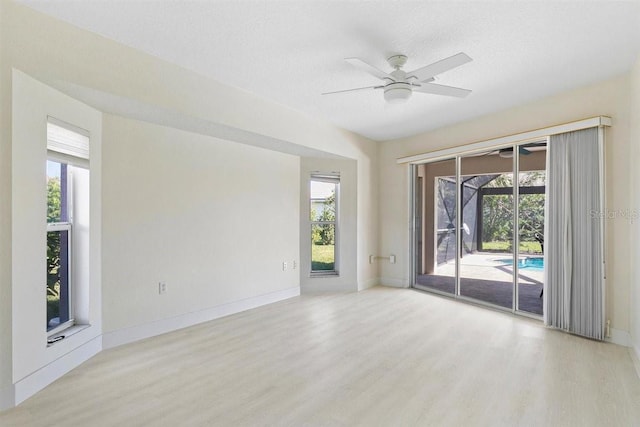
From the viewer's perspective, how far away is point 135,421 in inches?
83.0

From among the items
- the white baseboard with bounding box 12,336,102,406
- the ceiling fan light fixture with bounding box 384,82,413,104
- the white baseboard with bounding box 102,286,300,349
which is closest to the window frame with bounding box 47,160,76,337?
the white baseboard with bounding box 12,336,102,406

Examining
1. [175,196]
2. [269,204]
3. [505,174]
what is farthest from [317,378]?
[505,174]

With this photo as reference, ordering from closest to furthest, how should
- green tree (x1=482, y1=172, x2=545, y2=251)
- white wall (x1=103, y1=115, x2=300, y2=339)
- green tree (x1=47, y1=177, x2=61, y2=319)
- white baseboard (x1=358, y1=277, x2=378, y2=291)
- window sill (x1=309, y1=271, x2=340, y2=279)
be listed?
green tree (x1=47, y1=177, x2=61, y2=319), white wall (x1=103, y1=115, x2=300, y2=339), green tree (x1=482, y1=172, x2=545, y2=251), window sill (x1=309, y1=271, x2=340, y2=279), white baseboard (x1=358, y1=277, x2=378, y2=291)

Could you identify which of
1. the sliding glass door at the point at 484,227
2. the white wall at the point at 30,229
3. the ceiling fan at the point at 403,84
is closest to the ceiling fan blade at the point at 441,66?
the ceiling fan at the point at 403,84

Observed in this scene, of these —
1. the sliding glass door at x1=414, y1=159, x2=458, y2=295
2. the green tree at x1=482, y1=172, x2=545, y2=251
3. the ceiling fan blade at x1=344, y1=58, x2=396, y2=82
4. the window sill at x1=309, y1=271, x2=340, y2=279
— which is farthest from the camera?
the window sill at x1=309, y1=271, x2=340, y2=279

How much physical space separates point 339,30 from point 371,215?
392 cm

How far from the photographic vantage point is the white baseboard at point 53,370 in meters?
2.31

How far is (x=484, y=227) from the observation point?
15.6 ft

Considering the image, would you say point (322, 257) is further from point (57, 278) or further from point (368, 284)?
point (57, 278)

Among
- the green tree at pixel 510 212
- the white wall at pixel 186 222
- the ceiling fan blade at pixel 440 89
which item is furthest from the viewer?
the green tree at pixel 510 212

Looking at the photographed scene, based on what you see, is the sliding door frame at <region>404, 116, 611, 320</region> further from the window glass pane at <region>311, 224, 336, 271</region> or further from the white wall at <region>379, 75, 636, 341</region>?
the window glass pane at <region>311, 224, 336, 271</region>

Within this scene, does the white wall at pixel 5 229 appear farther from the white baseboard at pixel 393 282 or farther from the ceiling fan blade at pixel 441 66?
the white baseboard at pixel 393 282

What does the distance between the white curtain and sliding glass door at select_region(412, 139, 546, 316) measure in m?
0.37

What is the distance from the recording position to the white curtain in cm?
341
